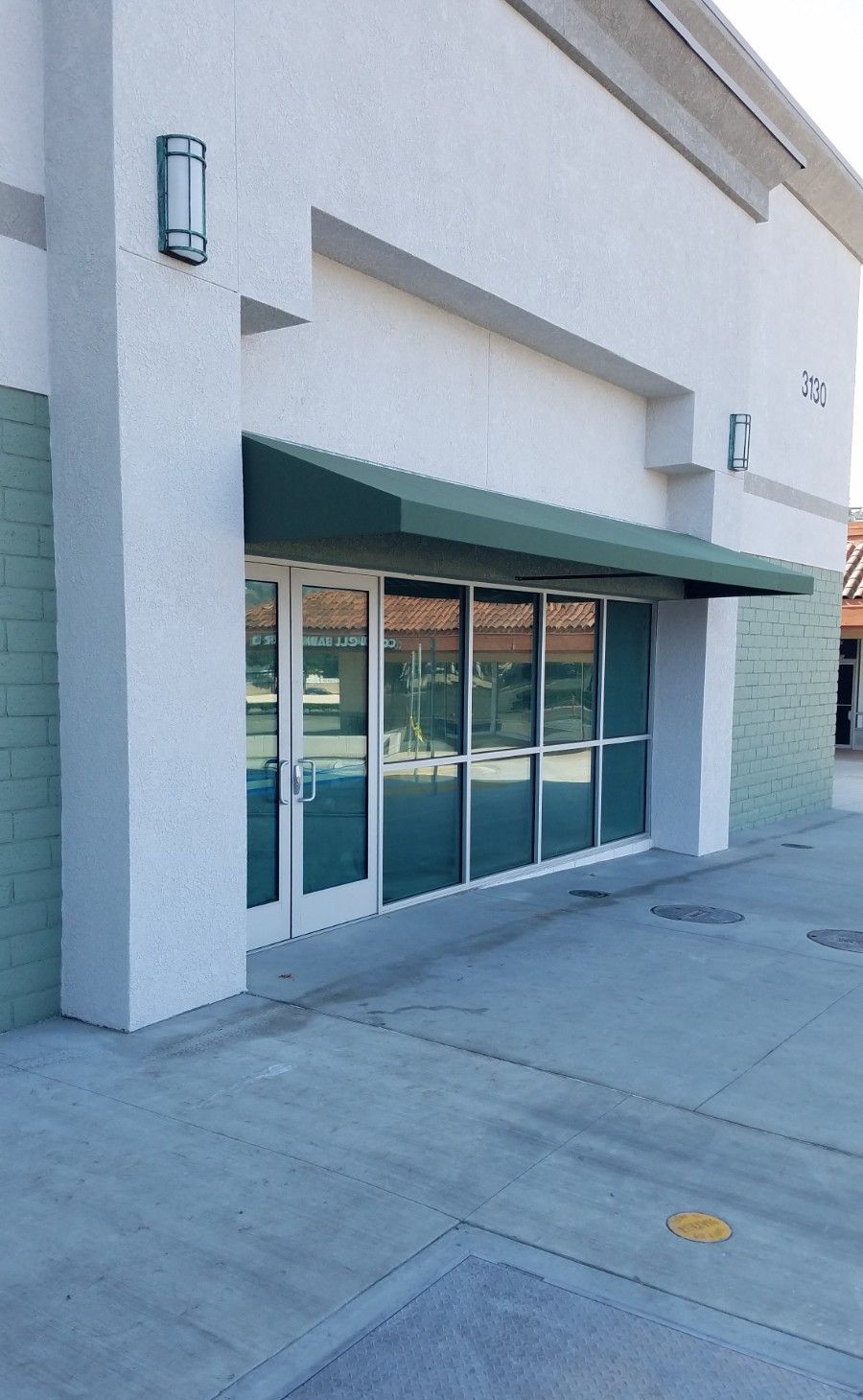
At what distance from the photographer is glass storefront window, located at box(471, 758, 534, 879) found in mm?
9086

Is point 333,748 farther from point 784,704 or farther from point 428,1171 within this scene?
point 784,704

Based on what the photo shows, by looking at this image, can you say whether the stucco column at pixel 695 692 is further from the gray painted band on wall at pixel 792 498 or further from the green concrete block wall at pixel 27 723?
the green concrete block wall at pixel 27 723

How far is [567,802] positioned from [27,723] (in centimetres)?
579

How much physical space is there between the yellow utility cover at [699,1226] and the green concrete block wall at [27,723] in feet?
11.0

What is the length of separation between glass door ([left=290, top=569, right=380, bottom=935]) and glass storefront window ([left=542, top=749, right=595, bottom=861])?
254cm

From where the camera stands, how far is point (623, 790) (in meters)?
11.2

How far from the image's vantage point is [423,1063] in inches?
211

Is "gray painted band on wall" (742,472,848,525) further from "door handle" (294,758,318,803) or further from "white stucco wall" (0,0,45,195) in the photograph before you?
"white stucco wall" (0,0,45,195)

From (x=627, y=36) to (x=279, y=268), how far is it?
180 inches

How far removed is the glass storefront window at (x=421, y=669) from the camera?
8008mm

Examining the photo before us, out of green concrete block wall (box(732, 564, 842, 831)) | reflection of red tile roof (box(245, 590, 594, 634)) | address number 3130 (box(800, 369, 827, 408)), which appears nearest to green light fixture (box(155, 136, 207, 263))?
reflection of red tile roof (box(245, 590, 594, 634))

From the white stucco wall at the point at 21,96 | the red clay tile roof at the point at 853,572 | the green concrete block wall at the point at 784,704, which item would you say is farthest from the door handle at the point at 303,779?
the red clay tile roof at the point at 853,572

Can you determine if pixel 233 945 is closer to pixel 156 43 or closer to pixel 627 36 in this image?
pixel 156 43

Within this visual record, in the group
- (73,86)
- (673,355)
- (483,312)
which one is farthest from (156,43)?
(673,355)
